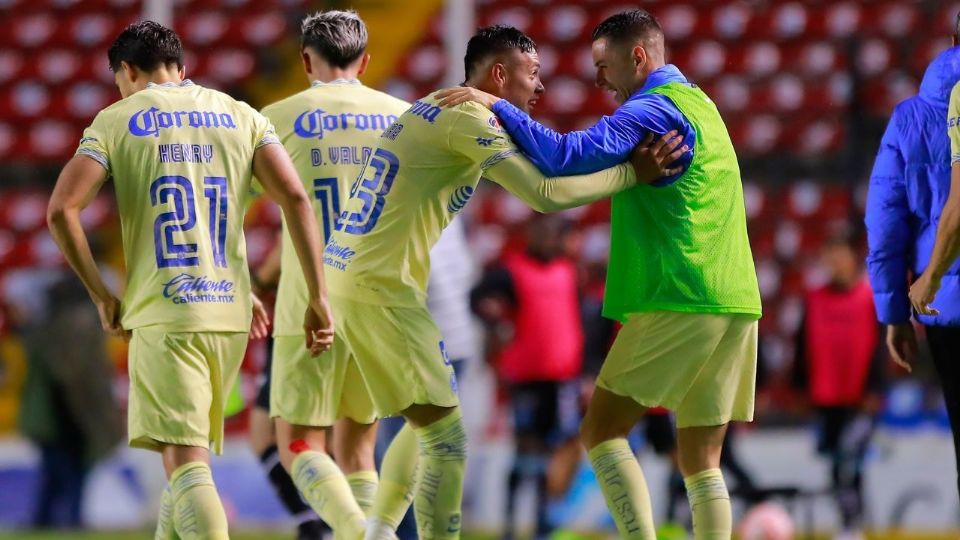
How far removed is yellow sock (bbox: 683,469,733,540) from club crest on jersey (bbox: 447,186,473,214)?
1.16 meters

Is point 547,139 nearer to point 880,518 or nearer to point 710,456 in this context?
point 710,456

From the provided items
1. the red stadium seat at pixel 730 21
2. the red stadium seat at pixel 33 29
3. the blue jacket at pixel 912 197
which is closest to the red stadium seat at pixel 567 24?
the red stadium seat at pixel 730 21

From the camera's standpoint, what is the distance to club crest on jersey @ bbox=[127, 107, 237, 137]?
4.64 metres

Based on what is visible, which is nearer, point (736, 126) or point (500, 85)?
point (500, 85)

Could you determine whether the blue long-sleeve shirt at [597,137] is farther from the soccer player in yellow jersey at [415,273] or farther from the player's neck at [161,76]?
the player's neck at [161,76]

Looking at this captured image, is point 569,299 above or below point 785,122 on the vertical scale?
below

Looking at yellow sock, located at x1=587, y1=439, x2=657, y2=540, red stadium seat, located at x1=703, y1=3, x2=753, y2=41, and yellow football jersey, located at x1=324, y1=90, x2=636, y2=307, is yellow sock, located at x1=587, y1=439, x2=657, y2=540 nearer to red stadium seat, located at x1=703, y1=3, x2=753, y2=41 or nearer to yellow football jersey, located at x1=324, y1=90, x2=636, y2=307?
yellow football jersey, located at x1=324, y1=90, x2=636, y2=307

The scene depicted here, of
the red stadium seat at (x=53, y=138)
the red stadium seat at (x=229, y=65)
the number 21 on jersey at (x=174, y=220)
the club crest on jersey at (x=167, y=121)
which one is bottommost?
the number 21 on jersey at (x=174, y=220)

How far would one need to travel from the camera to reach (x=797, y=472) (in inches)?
400

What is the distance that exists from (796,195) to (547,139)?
8.82 m

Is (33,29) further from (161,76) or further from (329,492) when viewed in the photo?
(329,492)

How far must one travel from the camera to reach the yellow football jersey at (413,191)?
461 centimetres

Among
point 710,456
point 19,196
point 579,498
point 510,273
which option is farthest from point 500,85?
point 19,196

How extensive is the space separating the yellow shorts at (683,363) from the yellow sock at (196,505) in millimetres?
1270
